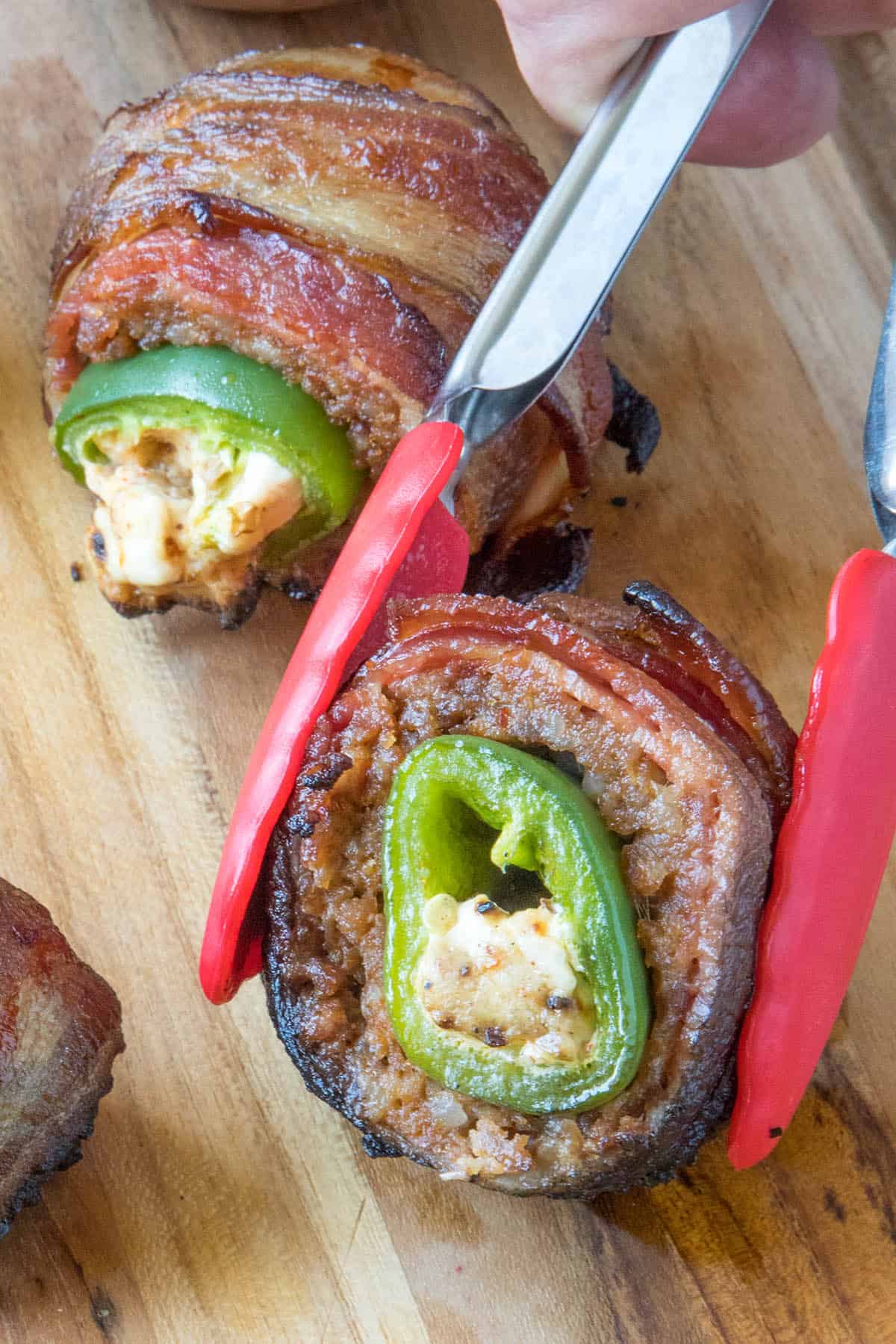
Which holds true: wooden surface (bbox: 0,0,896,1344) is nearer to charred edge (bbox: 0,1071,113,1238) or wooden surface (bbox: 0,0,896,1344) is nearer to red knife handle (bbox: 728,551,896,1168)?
charred edge (bbox: 0,1071,113,1238)

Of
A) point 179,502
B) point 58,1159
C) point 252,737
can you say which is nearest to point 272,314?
point 179,502

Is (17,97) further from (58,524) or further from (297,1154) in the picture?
(297,1154)

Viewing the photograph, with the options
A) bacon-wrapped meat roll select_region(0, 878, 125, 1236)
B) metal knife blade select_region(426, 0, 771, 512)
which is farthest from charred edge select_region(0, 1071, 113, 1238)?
metal knife blade select_region(426, 0, 771, 512)

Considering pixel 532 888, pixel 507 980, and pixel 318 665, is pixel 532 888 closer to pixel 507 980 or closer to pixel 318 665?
pixel 507 980

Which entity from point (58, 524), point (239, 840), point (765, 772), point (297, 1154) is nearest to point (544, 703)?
point (765, 772)

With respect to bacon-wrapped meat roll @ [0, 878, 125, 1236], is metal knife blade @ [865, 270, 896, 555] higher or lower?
higher

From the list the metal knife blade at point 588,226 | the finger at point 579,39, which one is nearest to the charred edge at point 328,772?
the metal knife blade at point 588,226

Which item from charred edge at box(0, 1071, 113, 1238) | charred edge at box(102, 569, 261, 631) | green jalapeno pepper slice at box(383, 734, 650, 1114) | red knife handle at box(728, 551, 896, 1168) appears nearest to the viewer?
green jalapeno pepper slice at box(383, 734, 650, 1114)
